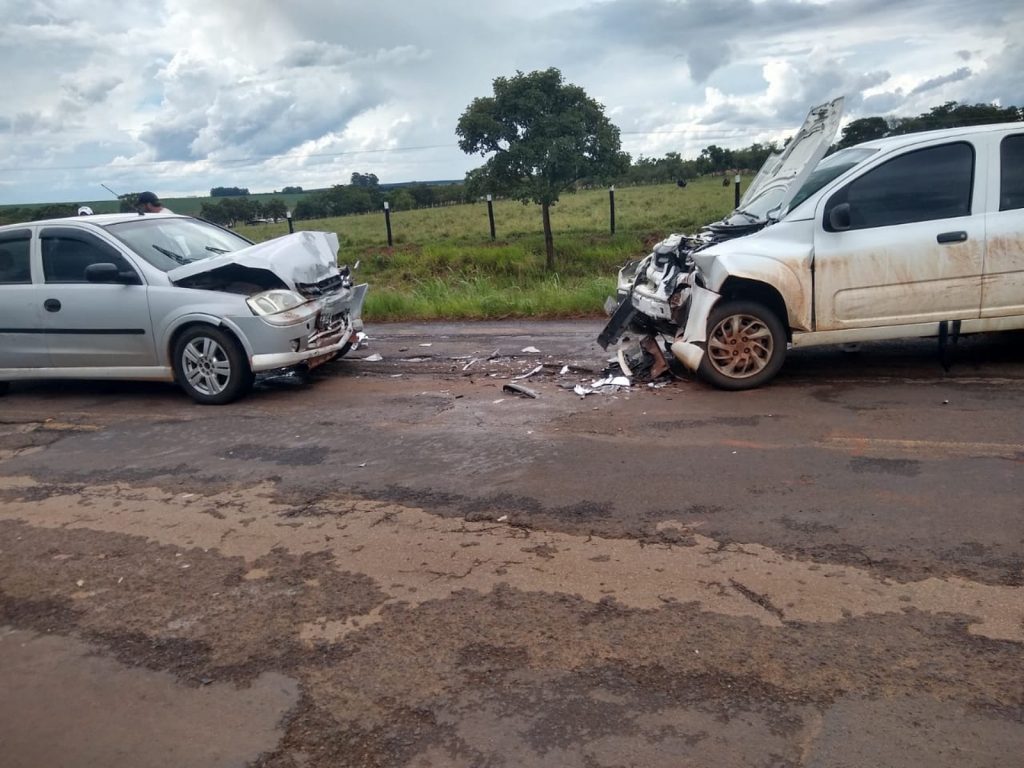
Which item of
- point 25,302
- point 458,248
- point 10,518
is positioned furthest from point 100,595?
point 458,248

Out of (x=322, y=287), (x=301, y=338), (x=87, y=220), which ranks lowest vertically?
(x=301, y=338)

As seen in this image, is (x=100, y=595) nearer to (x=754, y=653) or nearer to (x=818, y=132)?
(x=754, y=653)

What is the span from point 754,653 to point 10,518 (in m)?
4.41

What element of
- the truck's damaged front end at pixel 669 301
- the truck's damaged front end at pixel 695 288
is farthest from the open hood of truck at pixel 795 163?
the truck's damaged front end at pixel 669 301

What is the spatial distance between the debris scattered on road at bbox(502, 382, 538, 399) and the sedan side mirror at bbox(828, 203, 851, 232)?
8.97 ft

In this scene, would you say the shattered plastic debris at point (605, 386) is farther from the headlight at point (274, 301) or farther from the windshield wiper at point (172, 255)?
the windshield wiper at point (172, 255)

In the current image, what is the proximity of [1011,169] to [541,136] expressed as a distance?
1423 cm

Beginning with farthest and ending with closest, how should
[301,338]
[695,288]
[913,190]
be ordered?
[301,338], [695,288], [913,190]

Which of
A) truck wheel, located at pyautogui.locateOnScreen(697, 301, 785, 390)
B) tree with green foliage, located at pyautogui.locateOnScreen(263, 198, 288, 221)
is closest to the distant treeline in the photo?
tree with green foliage, located at pyautogui.locateOnScreen(263, 198, 288, 221)

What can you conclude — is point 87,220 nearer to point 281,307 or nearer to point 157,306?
point 157,306

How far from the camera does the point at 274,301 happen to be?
24.6 ft

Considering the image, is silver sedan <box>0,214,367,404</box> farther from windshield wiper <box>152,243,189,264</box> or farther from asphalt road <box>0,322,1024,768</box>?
asphalt road <box>0,322,1024,768</box>

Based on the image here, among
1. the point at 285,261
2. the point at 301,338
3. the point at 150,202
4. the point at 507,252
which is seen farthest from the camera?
the point at 507,252

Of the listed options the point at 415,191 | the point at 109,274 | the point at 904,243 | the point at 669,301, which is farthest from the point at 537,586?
the point at 415,191
